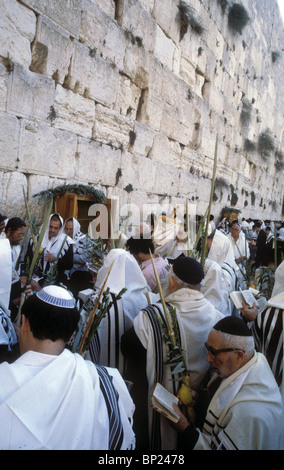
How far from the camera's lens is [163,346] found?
1902mm

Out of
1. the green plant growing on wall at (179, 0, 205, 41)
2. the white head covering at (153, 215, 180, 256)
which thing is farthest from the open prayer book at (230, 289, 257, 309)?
the green plant growing on wall at (179, 0, 205, 41)

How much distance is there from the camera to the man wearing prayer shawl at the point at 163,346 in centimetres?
189

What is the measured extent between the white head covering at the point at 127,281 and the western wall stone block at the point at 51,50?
3.99m

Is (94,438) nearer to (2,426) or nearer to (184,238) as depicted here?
(2,426)

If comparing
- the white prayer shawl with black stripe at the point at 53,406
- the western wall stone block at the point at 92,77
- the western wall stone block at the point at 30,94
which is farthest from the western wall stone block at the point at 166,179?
the white prayer shawl with black stripe at the point at 53,406

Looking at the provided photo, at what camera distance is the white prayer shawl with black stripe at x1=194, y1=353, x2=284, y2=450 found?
138 centimetres

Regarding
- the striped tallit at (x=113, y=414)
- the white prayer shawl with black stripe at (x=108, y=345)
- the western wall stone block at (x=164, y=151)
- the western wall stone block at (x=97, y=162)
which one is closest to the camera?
the striped tallit at (x=113, y=414)

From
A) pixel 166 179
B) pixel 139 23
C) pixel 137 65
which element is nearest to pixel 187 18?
pixel 139 23

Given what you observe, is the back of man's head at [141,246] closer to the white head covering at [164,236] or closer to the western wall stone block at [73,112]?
the white head covering at [164,236]

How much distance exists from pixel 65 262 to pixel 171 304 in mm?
2169

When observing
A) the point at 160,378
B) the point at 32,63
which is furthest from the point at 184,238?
the point at 32,63

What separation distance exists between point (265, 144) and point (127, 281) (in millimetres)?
15421

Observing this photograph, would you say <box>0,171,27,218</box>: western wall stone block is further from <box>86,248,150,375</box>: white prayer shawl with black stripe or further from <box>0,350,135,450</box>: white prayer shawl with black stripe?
<box>0,350,135,450</box>: white prayer shawl with black stripe

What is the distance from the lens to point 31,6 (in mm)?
4859
